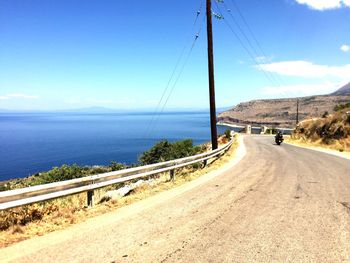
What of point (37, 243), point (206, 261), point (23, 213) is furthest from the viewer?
point (23, 213)

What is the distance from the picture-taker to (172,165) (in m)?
13.4

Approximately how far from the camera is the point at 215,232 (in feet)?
20.9

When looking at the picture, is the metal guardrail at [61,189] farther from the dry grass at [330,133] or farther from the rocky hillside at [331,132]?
the rocky hillside at [331,132]

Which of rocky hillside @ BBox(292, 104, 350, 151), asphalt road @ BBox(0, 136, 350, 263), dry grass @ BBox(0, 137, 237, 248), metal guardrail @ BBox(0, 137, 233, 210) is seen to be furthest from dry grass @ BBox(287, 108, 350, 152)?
dry grass @ BBox(0, 137, 237, 248)

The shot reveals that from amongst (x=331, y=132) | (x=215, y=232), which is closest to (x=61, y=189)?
(x=215, y=232)

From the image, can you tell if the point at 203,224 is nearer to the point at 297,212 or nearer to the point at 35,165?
the point at 297,212

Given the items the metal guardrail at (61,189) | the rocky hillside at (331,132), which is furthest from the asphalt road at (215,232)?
the rocky hillside at (331,132)

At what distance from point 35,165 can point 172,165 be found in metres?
109

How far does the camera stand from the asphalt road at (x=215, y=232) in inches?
206

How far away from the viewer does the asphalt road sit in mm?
5242

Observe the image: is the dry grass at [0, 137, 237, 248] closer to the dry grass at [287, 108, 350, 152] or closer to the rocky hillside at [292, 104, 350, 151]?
the dry grass at [287, 108, 350, 152]

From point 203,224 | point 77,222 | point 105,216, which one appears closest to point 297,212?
point 203,224

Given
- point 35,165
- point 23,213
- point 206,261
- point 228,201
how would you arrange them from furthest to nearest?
1. point 35,165
2. point 228,201
3. point 23,213
4. point 206,261

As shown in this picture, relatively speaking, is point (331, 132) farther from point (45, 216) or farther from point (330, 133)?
point (45, 216)
